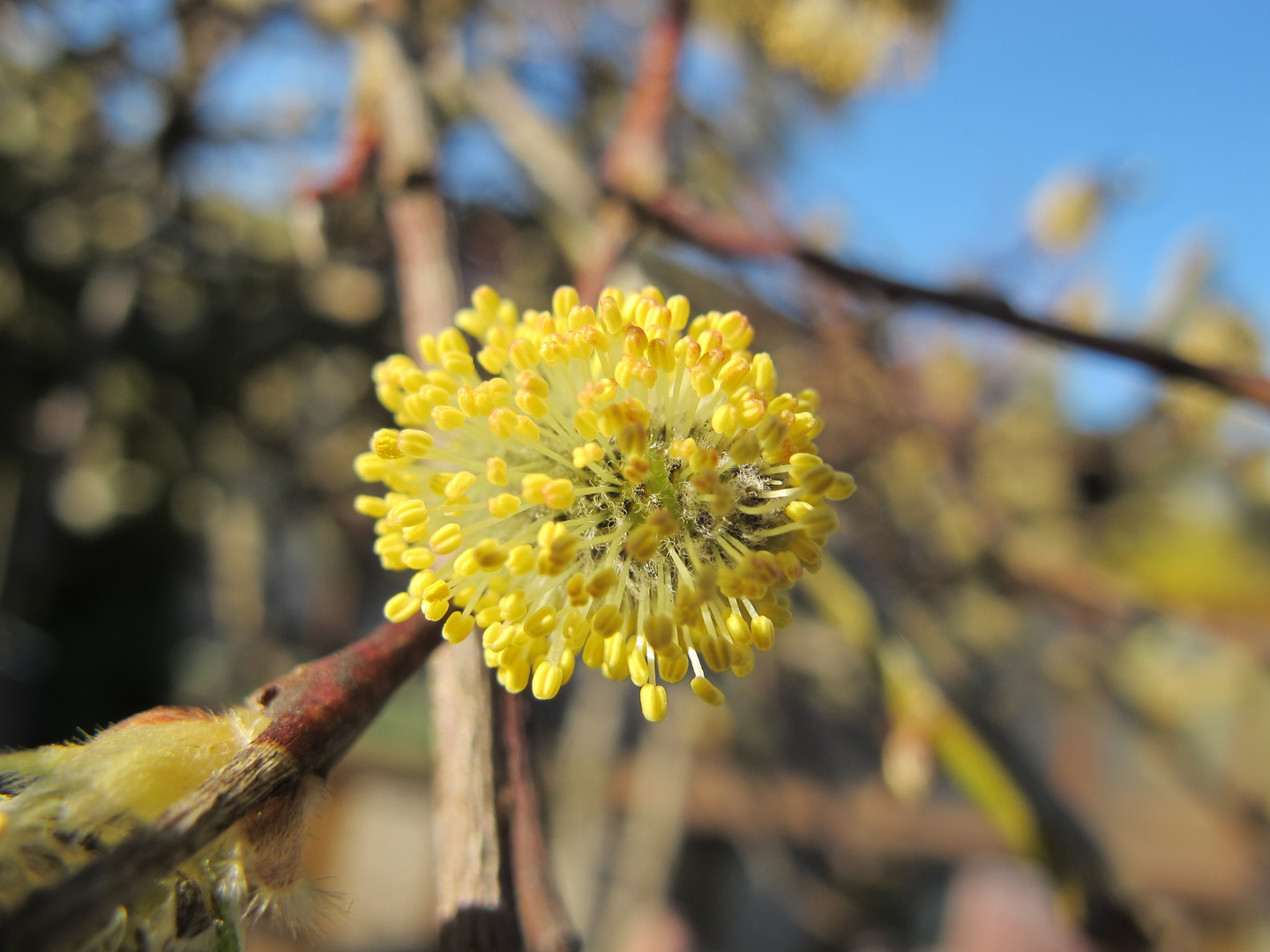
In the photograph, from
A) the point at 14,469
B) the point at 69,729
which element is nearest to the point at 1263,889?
the point at 14,469

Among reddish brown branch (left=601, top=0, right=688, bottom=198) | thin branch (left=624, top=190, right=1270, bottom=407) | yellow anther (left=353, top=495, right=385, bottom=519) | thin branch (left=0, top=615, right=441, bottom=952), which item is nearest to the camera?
thin branch (left=0, top=615, right=441, bottom=952)

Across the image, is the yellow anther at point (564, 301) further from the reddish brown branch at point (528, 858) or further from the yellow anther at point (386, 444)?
the reddish brown branch at point (528, 858)

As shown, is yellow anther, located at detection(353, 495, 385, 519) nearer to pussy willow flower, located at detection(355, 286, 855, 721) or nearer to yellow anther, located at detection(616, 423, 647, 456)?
pussy willow flower, located at detection(355, 286, 855, 721)

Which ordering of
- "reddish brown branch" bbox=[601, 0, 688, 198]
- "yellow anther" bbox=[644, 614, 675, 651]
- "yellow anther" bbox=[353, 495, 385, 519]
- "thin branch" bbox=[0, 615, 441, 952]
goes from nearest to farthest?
"thin branch" bbox=[0, 615, 441, 952], "yellow anther" bbox=[644, 614, 675, 651], "yellow anther" bbox=[353, 495, 385, 519], "reddish brown branch" bbox=[601, 0, 688, 198]

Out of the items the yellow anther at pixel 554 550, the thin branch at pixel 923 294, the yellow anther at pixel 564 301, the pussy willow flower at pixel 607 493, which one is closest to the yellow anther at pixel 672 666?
the pussy willow flower at pixel 607 493

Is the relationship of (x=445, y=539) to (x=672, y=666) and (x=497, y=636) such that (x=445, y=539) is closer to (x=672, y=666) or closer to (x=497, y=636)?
(x=497, y=636)

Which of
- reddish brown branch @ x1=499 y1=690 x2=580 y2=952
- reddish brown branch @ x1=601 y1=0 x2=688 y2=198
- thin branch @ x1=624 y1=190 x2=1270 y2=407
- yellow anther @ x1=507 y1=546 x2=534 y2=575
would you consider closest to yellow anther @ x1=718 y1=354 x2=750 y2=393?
yellow anther @ x1=507 y1=546 x2=534 y2=575

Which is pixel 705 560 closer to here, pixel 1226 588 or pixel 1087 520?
pixel 1087 520
